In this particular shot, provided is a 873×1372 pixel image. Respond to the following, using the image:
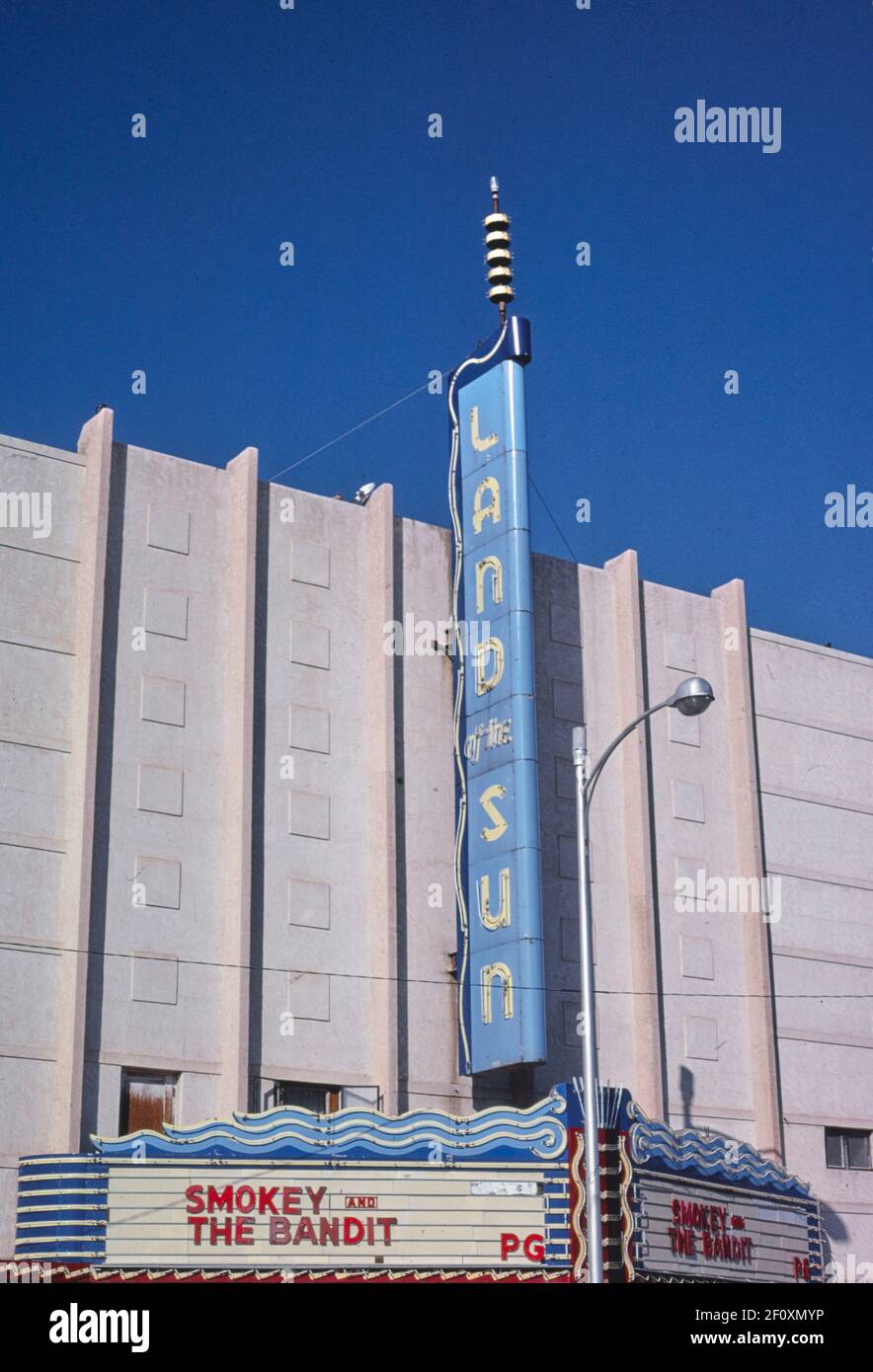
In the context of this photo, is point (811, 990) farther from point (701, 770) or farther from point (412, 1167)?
point (412, 1167)

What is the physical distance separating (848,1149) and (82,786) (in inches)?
640

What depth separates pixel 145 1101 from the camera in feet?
87.0

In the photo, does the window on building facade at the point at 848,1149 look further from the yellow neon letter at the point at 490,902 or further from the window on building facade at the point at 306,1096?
the window on building facade at the point at 306,1096

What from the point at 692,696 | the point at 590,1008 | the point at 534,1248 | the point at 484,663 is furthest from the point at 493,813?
the point at 590,1008

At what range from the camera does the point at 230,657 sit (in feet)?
96.4

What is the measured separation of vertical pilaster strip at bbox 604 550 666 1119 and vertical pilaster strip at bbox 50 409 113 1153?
9890 millimetres

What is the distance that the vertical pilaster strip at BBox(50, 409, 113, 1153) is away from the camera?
25406 millimetres

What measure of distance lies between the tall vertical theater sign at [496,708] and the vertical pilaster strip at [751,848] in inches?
263

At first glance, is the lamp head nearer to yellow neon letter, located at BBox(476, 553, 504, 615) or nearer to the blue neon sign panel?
the blue neon sign panel

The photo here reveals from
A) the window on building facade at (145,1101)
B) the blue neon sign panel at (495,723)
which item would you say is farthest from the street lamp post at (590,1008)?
the window on building facade at (145,1101)

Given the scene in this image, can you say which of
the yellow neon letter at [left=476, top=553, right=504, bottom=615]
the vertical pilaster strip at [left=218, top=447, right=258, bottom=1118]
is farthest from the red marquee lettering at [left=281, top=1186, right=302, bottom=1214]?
the yellow neon letter at [left=476, top=553, right=504, bottom=615]

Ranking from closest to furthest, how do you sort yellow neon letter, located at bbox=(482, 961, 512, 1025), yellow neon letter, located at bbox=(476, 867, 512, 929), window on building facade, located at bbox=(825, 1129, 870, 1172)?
yellow neon letter, located at bbox=(482, 961, 512, 1025)
yellow neon letter, located at bbox=(476, 867, 512, 929)
window on building facade, located at bbox=(825, 1129, 870, 1172)

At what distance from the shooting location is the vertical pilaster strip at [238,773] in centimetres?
2694

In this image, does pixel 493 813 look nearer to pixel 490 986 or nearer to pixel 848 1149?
pixel 490 986
